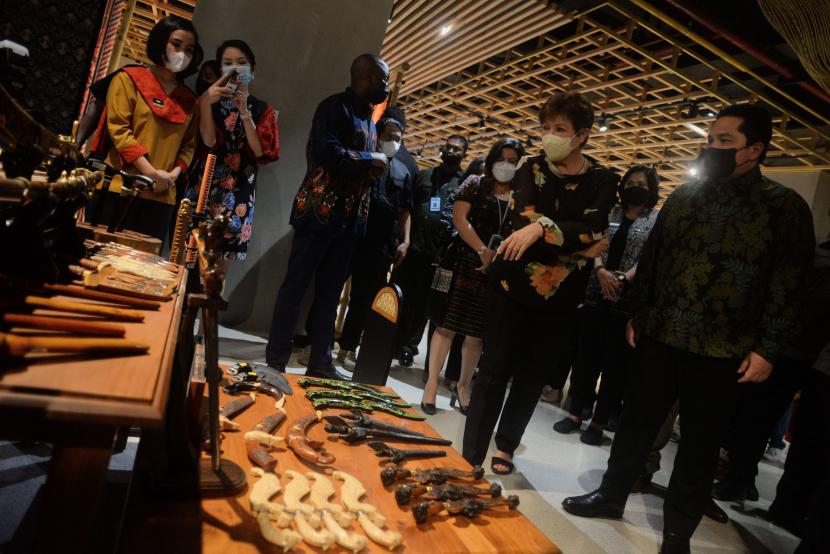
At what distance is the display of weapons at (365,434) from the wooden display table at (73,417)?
2.85ft

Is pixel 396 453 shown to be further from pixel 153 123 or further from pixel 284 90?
pixel 284 90

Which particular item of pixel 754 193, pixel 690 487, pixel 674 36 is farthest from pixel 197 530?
pixel 674 36

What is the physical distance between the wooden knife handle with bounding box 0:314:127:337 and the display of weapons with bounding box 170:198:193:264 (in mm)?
877

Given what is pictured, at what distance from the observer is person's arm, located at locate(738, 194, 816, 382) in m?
1.87

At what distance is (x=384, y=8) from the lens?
4254 millimetres

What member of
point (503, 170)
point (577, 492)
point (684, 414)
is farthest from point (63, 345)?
point (503, 170)

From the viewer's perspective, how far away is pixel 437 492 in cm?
123

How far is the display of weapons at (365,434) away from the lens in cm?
146

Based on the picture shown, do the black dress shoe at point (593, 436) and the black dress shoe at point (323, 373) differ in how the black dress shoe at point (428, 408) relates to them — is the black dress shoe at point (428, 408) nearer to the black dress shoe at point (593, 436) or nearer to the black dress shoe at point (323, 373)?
the black dress shoe at point (323, 373)

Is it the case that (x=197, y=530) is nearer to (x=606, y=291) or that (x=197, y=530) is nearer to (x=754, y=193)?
(x=754, y=193)

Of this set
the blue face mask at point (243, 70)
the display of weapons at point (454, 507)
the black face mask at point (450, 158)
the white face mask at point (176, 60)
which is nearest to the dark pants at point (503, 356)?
the display of weapons at point (454, 507)

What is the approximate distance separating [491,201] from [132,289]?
8.12 ft

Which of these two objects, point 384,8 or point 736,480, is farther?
point 384,8

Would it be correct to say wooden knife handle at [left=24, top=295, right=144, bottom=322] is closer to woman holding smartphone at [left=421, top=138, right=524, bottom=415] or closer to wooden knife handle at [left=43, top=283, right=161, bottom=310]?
wooden knife handle at [left=43, top=283, right=161, bottom=310]
